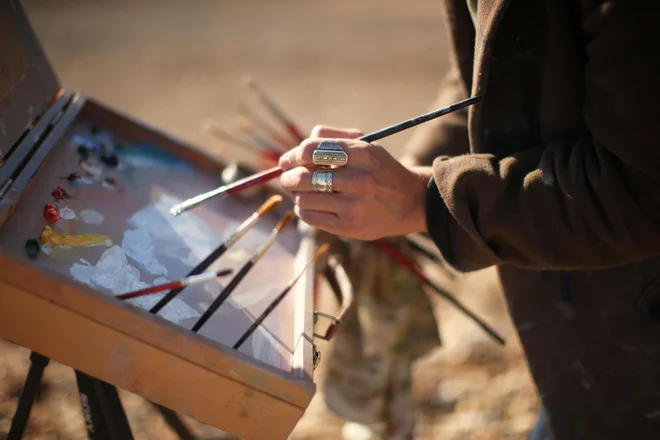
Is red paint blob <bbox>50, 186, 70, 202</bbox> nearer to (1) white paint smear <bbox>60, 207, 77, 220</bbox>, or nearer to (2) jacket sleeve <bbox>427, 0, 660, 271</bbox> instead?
(1) white paint smear <bbox>60, 207, 77, 220</bbox>

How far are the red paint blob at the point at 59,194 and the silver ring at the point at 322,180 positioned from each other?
15.1 inches

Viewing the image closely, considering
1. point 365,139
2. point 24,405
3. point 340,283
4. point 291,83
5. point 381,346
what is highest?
point 365,139

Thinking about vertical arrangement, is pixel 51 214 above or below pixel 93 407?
above

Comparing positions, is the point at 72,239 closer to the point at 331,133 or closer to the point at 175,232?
Result: the point at 175,232

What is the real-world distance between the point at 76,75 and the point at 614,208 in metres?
3.91

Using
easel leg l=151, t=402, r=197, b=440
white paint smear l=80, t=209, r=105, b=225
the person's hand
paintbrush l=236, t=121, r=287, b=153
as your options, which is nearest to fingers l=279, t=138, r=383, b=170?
the person's hand

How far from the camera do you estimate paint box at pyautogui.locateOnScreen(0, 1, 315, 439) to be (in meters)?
0.72

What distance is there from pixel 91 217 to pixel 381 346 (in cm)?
84

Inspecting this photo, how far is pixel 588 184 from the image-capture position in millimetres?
795

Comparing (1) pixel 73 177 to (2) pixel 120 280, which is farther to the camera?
(1) pixel 73 177

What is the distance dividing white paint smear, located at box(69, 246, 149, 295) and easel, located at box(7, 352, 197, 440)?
16 centimetres

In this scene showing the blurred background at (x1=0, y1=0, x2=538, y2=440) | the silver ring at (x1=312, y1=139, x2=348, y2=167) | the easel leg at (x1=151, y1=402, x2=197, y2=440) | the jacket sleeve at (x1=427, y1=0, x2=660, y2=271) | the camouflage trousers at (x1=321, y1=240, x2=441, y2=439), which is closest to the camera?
the jacket sleeve at (x1=427, y1=0, x2=660, y2=271)

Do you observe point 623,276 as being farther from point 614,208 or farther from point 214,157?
point 214,157

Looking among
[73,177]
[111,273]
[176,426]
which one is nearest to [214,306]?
[111,273]
